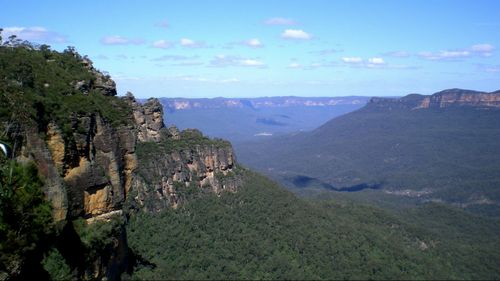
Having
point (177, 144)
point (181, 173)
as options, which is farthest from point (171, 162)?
point (177, 144)

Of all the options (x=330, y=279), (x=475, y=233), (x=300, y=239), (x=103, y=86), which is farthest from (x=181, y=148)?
(x=475, y=233)

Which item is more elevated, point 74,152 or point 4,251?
point 74,152

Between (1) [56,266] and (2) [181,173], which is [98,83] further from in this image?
(2) [181,173]

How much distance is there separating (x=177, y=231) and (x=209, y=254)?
444cm

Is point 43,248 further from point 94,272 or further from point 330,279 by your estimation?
point 330,279

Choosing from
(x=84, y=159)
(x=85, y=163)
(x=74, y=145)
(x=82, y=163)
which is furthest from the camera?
(x=84, y=159)

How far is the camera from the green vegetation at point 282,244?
54406 millimetres

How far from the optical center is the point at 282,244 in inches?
2677

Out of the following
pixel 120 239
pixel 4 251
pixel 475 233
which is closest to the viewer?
pixel 4 251

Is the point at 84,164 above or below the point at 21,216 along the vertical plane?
above

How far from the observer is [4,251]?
640 inches

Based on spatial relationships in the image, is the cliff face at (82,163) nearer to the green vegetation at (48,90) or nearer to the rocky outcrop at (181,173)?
the green vegetation at (48,90)

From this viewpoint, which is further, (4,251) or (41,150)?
(41,150)

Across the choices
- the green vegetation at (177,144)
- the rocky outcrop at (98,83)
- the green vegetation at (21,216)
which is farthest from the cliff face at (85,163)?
the green vegetation at (177,144)
